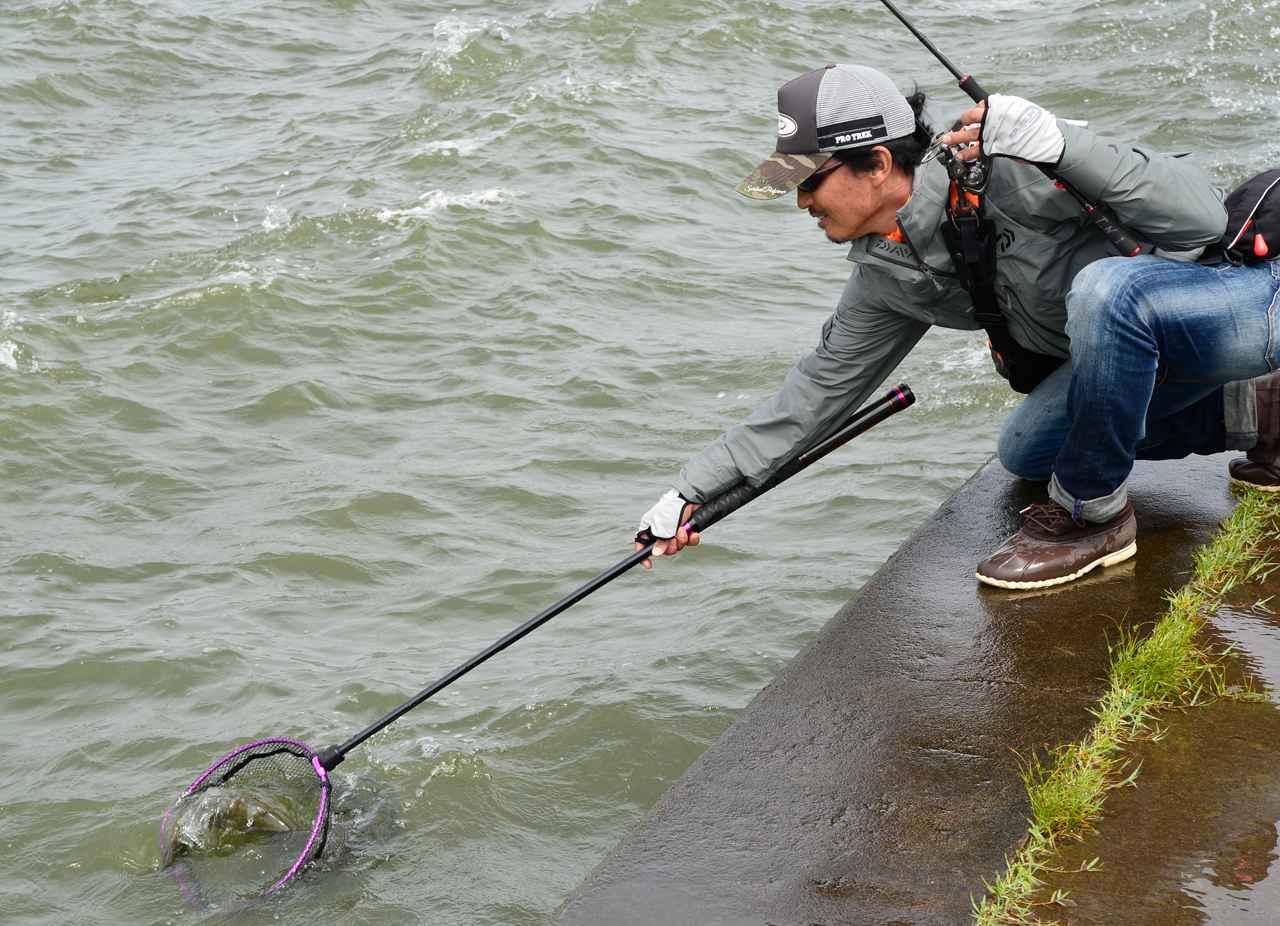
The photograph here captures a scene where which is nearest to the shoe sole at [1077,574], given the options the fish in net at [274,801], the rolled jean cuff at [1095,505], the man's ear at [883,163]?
the rolled jean cuff at [1095,505]

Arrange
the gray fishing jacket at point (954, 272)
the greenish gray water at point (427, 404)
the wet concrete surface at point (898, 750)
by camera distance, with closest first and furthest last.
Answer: the wet concrete surface at point (898, 750) → the gray fishing jacket at point (954, 272) → the greenish gray water at point (427, 404)

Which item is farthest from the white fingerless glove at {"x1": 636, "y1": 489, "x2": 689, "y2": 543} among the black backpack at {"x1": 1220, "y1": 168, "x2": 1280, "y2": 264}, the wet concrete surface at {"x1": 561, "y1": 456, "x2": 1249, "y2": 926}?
the black backpack at {"x1": 1220, "y1": 168, "x2": 1280, "y2": 264}

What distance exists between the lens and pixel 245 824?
426cm

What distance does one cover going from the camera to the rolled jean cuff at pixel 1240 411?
13.3ft

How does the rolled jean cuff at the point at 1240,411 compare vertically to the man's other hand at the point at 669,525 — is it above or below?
above

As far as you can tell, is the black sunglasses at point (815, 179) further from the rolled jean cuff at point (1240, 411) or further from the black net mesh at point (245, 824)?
the black net mesh at point (245, 824)

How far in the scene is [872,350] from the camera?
4.03 metres

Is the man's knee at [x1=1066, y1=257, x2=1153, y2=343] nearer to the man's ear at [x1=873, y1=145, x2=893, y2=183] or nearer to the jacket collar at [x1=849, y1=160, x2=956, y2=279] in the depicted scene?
the jacket collar at [x1=849, y1=160, x2=956, y2=279]

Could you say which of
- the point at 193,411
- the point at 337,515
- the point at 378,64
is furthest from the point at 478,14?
the point at 337,515

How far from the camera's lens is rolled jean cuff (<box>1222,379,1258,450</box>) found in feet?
13.3

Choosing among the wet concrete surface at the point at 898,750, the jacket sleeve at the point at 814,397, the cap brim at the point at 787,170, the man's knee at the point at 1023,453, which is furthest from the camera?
the man's knee at the point at 1023,453

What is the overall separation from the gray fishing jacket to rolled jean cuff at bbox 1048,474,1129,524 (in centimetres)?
44

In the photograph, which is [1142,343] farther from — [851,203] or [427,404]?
[427,404]

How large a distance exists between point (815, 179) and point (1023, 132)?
1.88ft
